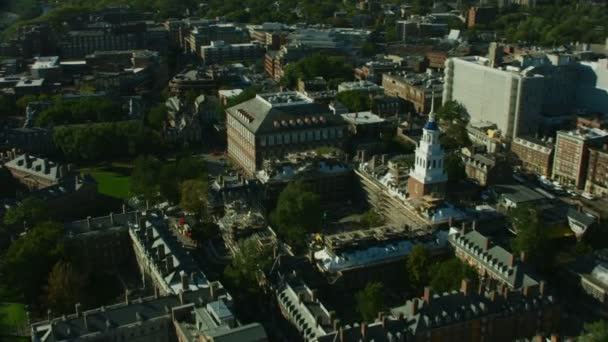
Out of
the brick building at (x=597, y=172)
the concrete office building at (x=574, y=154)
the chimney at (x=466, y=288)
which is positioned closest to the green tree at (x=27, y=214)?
the chimney at (x=466, y=288)

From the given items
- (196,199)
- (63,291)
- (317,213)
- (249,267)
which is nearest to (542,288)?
(249,267)

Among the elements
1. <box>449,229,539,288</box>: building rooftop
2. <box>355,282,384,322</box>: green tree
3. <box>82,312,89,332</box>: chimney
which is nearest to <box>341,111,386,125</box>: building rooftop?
<box>449,229,539,288</box>: building rooftop

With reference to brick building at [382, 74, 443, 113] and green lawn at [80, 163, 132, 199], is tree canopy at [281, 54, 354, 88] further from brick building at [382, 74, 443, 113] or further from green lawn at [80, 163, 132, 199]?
green lawn at [80, 163, 132, 199]

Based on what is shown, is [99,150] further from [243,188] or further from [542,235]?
[542,235]

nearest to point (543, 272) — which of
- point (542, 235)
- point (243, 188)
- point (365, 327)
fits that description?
point (542, 235)

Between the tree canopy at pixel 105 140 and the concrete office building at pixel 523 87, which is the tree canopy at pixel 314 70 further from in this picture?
the tree canopy at pixel 105 140

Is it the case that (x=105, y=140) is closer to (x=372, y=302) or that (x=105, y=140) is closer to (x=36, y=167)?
(x=36, y=167)
